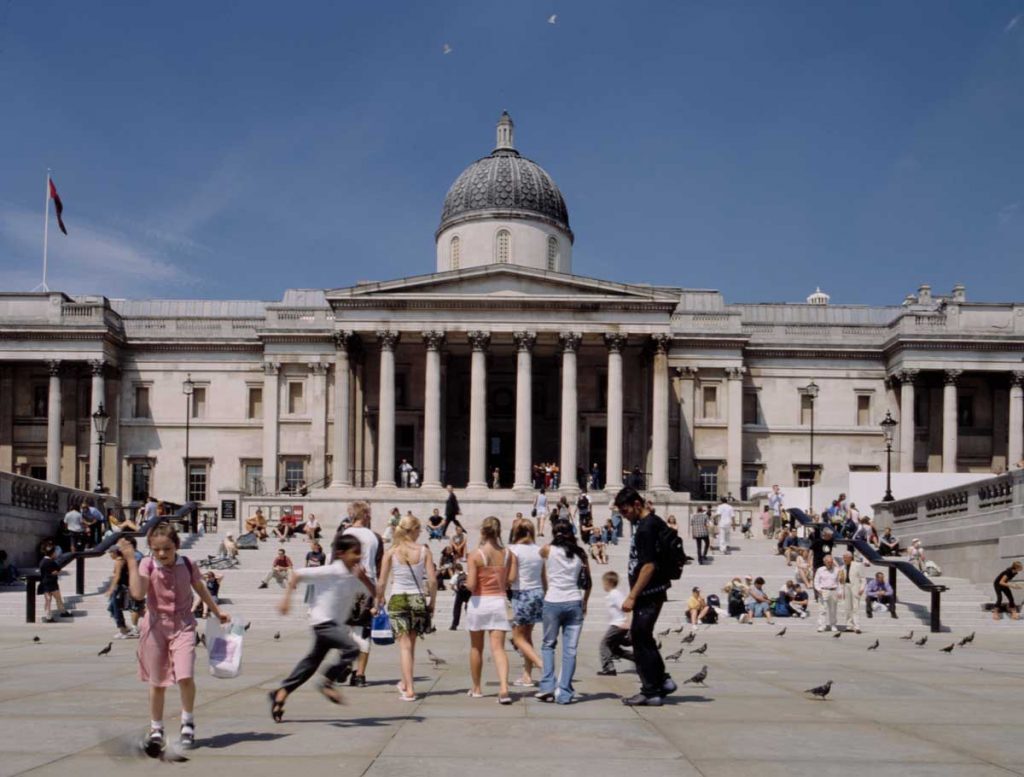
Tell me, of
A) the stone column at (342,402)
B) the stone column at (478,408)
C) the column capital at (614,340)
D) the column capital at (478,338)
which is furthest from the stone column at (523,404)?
the stone column at (342,402)

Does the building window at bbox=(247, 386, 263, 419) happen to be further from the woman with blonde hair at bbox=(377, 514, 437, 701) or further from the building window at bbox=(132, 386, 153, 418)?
the woman with blonde hair at bbox=(377, 514, 437, 701)

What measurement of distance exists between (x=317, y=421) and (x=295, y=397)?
210 centimetres

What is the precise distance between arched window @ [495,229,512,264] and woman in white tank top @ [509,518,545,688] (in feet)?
149

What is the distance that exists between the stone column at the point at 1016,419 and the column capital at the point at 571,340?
911 inches

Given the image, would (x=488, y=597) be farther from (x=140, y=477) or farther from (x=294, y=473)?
(x=140, y=477)

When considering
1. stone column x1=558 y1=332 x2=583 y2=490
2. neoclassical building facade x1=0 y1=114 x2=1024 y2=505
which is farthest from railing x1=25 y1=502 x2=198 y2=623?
neoclassical building facade x1=0 y1=114 x2=1024 y2=505

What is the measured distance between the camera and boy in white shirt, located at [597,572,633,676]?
12.8m

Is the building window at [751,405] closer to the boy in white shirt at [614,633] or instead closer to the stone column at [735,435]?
the stone column at [735,435]

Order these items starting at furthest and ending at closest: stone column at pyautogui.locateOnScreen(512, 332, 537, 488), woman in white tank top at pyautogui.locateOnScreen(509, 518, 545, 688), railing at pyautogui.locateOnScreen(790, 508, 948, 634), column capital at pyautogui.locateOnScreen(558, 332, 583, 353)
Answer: column capital at pyautogui.locateOnScreen(558, 332, 583, 353)
stone column at pyautogui.locateOnScreen(512, 332, 537, 488)
railing at pyautogui.locateOnScreen(790, 508, 948, 634)
woman in white tank top at pyautogui.locateOnScreen(509, 518, 545, 688)

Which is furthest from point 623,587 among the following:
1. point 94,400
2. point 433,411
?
point 94,400

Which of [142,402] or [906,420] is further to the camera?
[142,402]

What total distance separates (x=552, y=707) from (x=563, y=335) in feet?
125

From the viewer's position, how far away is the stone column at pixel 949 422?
53844 mm

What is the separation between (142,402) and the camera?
5744cm
